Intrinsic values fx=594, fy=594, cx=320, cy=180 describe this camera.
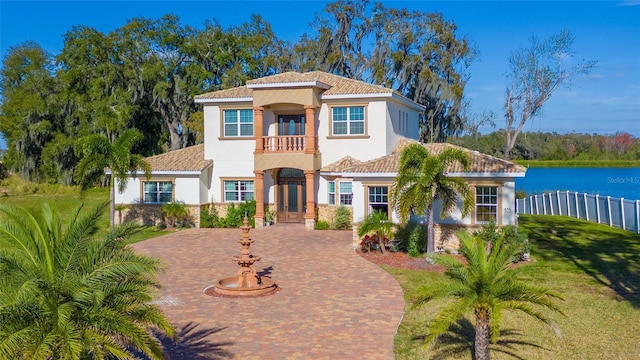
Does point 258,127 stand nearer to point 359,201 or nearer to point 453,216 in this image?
point 359,201

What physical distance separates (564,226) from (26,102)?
39223mm

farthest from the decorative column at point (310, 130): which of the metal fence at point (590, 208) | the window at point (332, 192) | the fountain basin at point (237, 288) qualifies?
the fountain basin at point (237, 288)

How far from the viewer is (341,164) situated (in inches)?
1102

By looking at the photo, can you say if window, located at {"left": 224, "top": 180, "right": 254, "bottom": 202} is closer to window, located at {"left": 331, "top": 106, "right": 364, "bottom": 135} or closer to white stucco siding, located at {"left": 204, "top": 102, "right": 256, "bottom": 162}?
white stucco siding, located at {"left": 204, "top": 102, "right": 256, "bottom": 162}

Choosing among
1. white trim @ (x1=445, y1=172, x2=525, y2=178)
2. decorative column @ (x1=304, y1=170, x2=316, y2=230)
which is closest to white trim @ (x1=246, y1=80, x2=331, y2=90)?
decorative column @ (x1=304, y1=170, x2=316, y2=230)

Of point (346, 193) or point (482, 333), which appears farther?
point (346, 193)

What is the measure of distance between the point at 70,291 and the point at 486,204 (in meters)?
16.2

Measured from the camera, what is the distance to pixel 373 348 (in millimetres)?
11281

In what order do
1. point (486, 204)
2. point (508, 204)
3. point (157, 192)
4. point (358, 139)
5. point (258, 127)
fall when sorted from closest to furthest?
point (508, 204) → point (486, 204) → point (358, 139) → point (258, 127) → point (157, 192)

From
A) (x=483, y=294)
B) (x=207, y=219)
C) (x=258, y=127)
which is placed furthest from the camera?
(x=207, y=219)

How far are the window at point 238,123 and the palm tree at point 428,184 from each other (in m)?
12.0

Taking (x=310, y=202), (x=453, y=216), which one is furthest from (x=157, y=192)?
(x=453, y=216)

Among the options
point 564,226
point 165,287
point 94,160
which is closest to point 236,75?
point 94,160

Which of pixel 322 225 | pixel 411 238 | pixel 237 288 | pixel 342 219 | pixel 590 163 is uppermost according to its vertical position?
pixel 590 163
